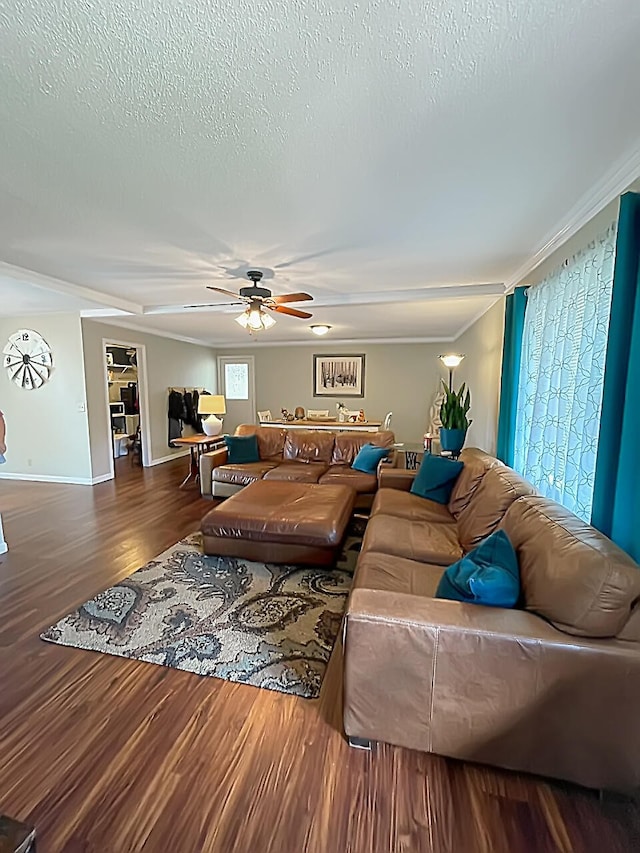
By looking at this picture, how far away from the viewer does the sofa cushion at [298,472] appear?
4822mm

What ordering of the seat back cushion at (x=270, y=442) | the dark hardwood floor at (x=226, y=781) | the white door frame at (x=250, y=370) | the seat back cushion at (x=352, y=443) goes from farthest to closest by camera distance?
A: the white door frame at (x=250, y=370), the seat back cushion at (x=270, y=442), the seat back cushion at (x=352, y=443), the dark hardwood floor at (x=226, y=781)

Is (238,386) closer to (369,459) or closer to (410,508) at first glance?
(369,459)

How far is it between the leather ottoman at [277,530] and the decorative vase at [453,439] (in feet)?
4.49

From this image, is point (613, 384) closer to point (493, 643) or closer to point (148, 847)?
point (493, 643)

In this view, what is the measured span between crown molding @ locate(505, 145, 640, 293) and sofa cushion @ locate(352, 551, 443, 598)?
2.15 meters

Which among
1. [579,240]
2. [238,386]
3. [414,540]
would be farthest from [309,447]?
[238,386]

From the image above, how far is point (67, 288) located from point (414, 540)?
4185 mm

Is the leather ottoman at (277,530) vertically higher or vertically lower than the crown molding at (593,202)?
lower

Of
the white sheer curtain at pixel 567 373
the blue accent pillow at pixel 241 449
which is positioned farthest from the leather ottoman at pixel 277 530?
the blue accent pillow at pixel 241 449

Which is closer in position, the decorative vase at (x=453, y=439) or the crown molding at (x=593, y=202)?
the crown molding at (x=593, y=202)

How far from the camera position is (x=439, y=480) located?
140 inches

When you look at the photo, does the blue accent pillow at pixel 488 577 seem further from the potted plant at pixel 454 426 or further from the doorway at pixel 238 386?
the doorway at pixel 238 386

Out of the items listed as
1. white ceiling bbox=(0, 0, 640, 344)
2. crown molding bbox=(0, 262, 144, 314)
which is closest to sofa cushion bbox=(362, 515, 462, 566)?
white ceiling bbox=(0, 0, 640, 344)

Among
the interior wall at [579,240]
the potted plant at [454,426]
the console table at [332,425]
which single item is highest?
the interior wall at [579,240]
